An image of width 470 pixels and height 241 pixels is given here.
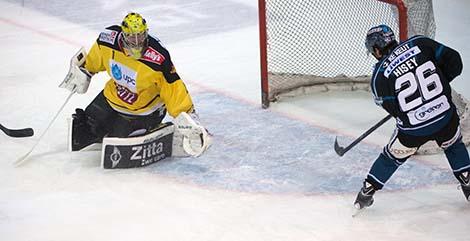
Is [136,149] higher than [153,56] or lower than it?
lower

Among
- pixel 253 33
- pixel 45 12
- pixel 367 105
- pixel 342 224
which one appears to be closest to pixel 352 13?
pixel 367 105

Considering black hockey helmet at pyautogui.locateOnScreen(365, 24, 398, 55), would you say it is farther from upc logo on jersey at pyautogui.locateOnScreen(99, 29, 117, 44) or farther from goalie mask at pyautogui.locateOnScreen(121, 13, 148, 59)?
upc logo on jersey at pyautogui.locateOnScreen(99, 29, 117, 44)

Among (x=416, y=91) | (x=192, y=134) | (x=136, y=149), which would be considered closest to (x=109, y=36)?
(x=136, y=149)

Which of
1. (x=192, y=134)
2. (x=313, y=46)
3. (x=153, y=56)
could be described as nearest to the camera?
(x=192, y=134)

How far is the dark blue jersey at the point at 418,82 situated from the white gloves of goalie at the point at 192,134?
81 centimetres

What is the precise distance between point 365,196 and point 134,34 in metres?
1.23

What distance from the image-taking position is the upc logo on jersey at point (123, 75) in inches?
178

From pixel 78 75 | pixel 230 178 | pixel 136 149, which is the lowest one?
pixel 230 178

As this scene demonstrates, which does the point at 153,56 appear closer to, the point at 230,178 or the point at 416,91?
the point at 230,178

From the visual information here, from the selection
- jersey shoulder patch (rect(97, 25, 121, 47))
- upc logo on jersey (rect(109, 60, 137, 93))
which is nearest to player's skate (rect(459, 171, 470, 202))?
upc logo on jersey (rect(109, 60, 137, 93))

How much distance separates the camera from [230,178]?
4.49 metres

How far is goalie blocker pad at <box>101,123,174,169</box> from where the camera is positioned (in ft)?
14.8

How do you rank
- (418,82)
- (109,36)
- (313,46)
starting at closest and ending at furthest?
1. (418,82)
2. (109,36)
3. (313,46)

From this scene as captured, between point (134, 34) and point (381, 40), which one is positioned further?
point (134, 34)
